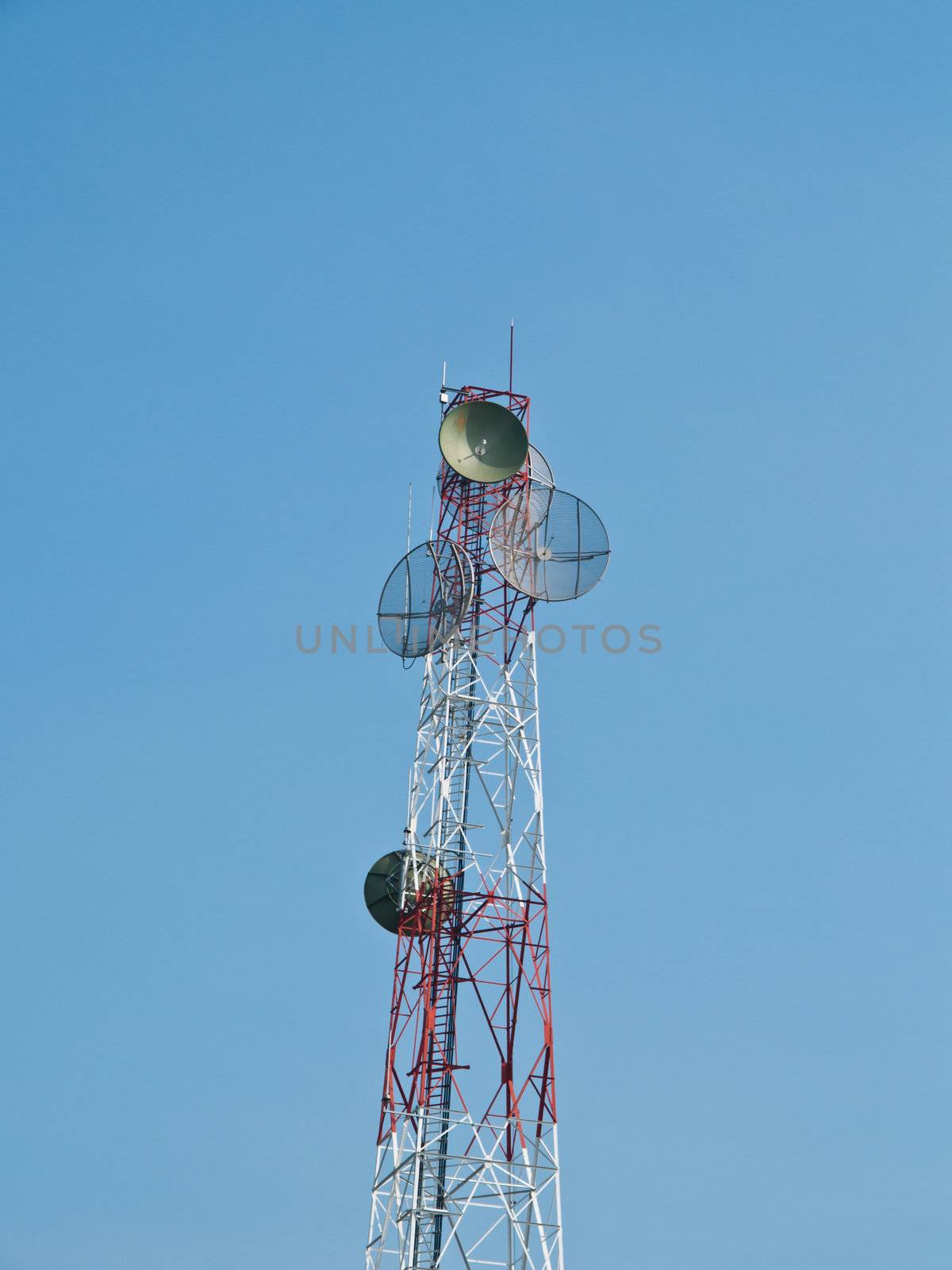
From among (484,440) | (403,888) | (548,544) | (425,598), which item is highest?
(484,440)

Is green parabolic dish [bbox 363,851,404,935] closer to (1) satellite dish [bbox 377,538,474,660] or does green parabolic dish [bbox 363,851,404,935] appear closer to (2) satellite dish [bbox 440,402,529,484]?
(1) satellite dish [bbox 377,538,474,660]

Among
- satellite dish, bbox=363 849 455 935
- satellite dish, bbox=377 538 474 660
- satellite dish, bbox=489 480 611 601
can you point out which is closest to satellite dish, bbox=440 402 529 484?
satellite dish, bbox=489 480 611 601

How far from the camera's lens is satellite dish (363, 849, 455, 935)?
149 ft

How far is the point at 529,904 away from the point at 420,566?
1022 cm

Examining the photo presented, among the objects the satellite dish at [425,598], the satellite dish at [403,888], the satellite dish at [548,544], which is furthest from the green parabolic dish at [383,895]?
Answer: the satellite dish at [548,544]

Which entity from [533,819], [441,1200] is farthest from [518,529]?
[441,1200]

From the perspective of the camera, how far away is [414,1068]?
43969 millimetres

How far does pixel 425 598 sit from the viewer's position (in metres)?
48.4

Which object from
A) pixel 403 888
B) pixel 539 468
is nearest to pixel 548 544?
pixel 539 468

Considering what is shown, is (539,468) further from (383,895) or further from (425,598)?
(383,895)

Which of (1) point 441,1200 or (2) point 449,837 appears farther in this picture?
(2) point 449,837

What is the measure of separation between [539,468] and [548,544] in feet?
9.75

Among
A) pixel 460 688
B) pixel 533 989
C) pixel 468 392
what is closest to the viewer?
pixel 533 989

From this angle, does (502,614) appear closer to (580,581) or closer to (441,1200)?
(580,581)
